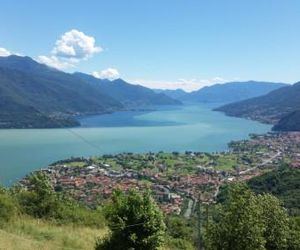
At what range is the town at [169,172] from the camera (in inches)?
2457

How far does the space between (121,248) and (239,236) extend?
3119 mm

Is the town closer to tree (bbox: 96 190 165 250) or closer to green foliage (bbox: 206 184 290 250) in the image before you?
green foliage (bbox: 206 184 290 250)

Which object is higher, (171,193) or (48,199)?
(48,199)

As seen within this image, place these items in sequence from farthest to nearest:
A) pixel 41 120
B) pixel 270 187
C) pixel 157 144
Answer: pixel 41 120 < pixel 157 144 < pixel 270 187

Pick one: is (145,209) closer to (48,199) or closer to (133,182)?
(48,199)

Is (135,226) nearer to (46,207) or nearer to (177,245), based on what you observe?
(177,245)

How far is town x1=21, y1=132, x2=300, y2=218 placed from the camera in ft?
205

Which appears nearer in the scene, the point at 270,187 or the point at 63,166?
the point at 270,187

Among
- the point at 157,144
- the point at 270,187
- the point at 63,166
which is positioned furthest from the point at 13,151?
the point at 270,187

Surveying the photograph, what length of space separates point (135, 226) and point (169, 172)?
76936mm

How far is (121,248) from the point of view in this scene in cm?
1172

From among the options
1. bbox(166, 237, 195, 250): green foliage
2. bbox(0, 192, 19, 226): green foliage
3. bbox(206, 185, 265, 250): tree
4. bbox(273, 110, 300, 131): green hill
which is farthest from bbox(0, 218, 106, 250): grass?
bbox(273, 110, 300, 131): green hill

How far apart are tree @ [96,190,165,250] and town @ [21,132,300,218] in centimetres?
3821

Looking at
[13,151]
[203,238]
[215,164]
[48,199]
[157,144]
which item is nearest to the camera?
[203,238]
